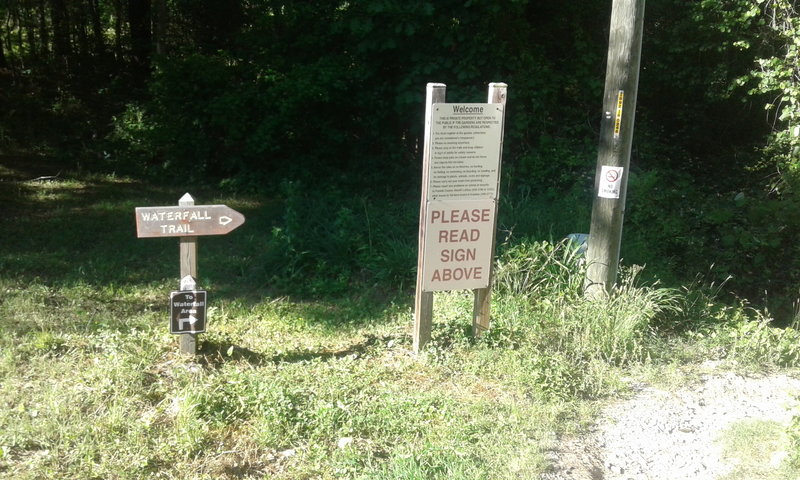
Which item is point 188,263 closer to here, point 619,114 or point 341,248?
point 341,248

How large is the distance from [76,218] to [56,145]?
15.9ft

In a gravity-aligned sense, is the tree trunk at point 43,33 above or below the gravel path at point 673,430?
above

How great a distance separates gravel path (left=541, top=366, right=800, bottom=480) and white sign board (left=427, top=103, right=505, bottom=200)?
1762 mm

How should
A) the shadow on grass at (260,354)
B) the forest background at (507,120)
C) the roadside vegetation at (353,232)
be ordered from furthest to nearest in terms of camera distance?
1. the forest background at (507,120)
2. the shadow on grass at (260,354)
3. the roadside vegetation at (353,232)

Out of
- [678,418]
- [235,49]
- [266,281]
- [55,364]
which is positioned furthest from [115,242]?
[678,418]

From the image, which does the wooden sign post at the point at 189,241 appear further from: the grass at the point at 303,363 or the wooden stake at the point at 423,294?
the wooden stake at the point at 423,294

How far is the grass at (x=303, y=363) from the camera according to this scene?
3945 mm

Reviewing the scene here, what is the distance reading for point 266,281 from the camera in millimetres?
7473

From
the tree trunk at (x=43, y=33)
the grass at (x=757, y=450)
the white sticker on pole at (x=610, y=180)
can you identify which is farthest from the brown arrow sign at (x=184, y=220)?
the tree trunk at (x=43, y=33)

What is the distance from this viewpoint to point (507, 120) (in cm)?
1131

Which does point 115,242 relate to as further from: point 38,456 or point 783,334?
point 783,334

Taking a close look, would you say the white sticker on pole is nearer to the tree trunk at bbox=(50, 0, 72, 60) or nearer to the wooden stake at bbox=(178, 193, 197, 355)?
the wooden stake at bbox=(178, 193, 197, 355)

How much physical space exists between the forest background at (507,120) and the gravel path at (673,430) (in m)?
3.16

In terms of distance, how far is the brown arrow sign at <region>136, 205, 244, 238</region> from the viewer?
15.7ft
